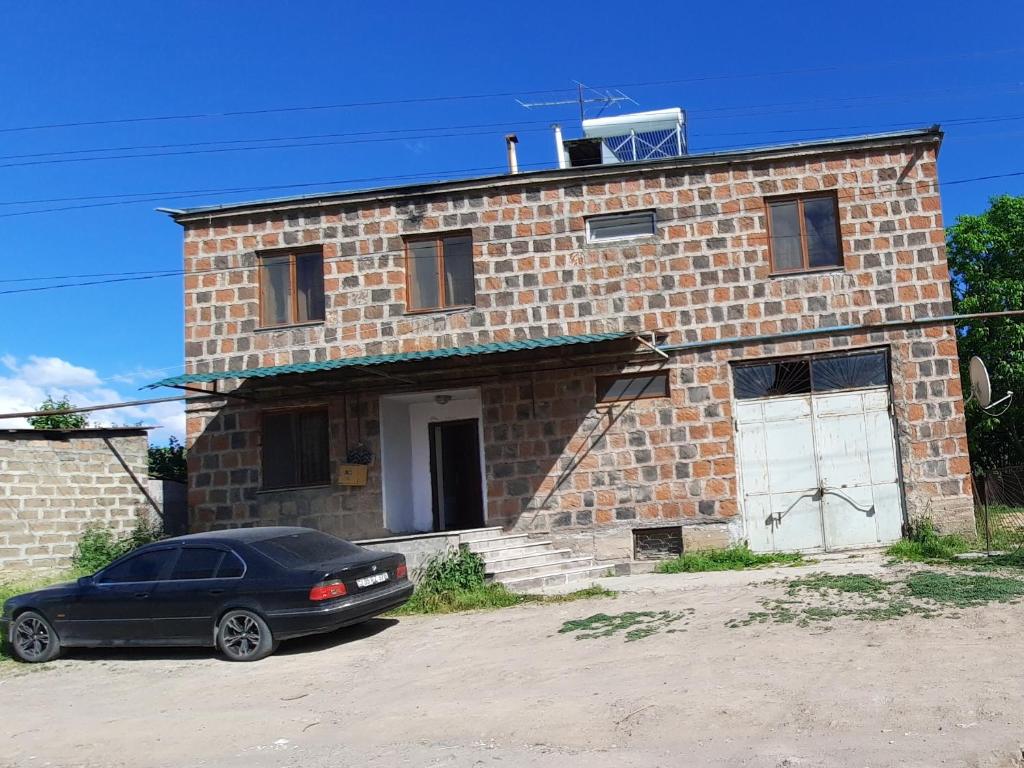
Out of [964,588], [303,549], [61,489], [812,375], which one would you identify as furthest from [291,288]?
[964,588]

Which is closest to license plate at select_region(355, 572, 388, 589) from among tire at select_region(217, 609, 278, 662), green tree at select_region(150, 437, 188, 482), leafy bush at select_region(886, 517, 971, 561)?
tire at select_region(217, 609, 278, 662)

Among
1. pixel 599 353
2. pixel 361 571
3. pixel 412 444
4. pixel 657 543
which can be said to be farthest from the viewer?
pixel 412 444

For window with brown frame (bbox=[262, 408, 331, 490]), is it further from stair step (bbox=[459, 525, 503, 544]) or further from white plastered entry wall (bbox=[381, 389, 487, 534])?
stair step (bbox=[459, 525, 503, 544])

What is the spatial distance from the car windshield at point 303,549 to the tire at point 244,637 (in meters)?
0.67

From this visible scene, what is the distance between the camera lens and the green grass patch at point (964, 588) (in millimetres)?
9219

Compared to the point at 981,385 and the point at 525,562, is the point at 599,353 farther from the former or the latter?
the point at 981,385

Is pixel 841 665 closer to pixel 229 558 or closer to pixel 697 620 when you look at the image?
pixel 697 620

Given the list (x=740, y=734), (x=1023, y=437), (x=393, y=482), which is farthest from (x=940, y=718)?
(x=1023, y=437)

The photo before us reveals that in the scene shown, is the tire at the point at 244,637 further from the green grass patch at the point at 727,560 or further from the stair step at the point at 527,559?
the green grass patch at the point at 727,560

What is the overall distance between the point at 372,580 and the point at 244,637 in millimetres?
1499

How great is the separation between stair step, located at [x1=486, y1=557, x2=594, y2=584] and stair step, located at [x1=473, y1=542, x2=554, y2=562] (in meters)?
0.29

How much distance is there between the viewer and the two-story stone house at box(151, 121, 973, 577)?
13.7 meters

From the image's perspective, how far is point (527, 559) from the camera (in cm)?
1330

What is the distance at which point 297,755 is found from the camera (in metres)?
6.39
